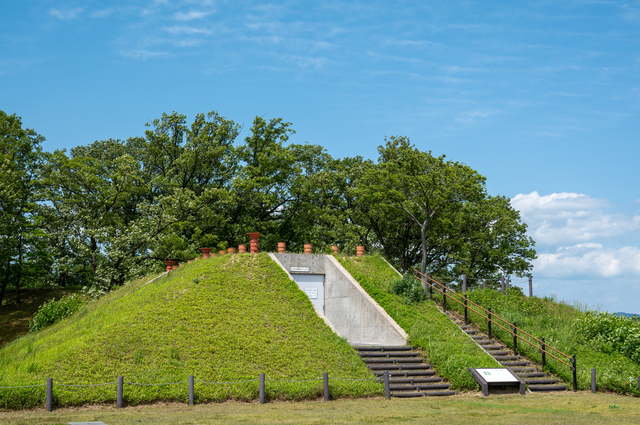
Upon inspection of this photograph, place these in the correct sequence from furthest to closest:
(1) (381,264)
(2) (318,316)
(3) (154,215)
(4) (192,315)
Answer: (3) (154,215) → (1) (381,264) → (2) (318,316) → (4) (192,315)

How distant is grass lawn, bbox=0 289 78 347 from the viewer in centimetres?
3622

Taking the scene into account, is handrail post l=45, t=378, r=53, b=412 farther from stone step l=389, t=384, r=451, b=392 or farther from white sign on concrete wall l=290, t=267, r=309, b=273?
white sign on concrete wall l=290, t=267, r=309, b=273

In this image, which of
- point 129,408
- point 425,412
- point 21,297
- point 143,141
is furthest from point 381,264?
point 21,297

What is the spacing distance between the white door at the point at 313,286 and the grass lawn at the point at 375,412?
30.1 feet

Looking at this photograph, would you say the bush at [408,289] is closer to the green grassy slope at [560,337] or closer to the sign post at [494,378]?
the green grassy slope at [560,337]

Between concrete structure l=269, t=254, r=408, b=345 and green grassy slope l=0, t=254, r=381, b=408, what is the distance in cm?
229

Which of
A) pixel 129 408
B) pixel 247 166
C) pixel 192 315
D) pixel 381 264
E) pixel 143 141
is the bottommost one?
pixel 129 408

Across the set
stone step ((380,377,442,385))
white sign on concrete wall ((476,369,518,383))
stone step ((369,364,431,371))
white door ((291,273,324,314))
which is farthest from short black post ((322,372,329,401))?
white door ((291,273,324,314))

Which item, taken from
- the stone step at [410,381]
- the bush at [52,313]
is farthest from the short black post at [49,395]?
the bush at [52,313]

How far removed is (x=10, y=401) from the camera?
14969mm

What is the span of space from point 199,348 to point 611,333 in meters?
17.3

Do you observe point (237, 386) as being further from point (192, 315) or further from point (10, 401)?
point (10, 401)

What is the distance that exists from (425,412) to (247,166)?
97.0ft

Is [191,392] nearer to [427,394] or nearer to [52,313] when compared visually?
[427,394]
